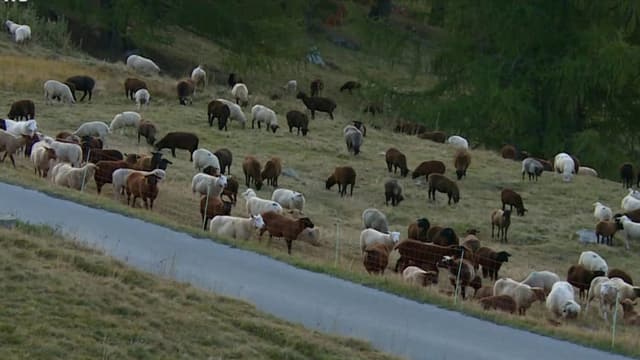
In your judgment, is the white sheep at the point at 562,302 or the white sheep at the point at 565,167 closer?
the white sheep at the point at 562,302

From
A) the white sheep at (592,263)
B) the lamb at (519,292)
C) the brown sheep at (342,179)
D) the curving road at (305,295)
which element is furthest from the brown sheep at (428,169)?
the curving road at (305,295)

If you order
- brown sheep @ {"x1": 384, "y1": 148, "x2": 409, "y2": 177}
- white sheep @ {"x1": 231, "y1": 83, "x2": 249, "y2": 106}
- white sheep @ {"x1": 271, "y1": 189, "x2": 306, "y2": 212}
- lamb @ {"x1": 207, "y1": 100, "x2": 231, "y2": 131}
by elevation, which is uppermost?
white sheep @ {"x1": 231, "y1": 83, "x2": 249, "y2": 106}

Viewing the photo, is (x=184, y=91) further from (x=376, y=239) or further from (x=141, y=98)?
(x=376, y=239)

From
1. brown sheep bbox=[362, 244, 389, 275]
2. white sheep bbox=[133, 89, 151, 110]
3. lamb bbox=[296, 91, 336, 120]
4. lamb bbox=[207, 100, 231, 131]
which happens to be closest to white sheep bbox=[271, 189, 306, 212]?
brown sheep bbox=[362, 244, 389, 275]

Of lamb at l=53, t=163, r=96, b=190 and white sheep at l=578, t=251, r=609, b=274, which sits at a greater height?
lamb at l=53, t=163, r=96, b=190

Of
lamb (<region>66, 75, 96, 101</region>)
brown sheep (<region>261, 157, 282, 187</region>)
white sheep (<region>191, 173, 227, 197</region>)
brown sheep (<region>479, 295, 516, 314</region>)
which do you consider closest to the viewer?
brown sheep (<region>479, 295, 516, 314</region>)

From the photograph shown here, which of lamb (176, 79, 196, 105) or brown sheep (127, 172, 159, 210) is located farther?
lamb (176, 79, 196, 105)

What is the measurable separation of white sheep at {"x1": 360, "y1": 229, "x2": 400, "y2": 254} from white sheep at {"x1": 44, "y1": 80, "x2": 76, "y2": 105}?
17.9 meters

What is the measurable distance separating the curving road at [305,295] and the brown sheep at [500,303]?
1.58 m

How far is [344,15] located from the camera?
2950 inches

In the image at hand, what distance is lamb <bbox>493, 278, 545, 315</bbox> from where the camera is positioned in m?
Answer: 20.5

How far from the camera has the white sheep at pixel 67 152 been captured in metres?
27.5

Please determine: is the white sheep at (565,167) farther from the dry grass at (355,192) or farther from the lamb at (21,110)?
the lamb at (21,110)

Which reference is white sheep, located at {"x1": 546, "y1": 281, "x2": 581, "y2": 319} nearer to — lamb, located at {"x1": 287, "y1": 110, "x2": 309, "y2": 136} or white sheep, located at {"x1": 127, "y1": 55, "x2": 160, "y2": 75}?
lamb, located at {"x1": 287, "y1": 110, "x2": 309, "y2": 136}
